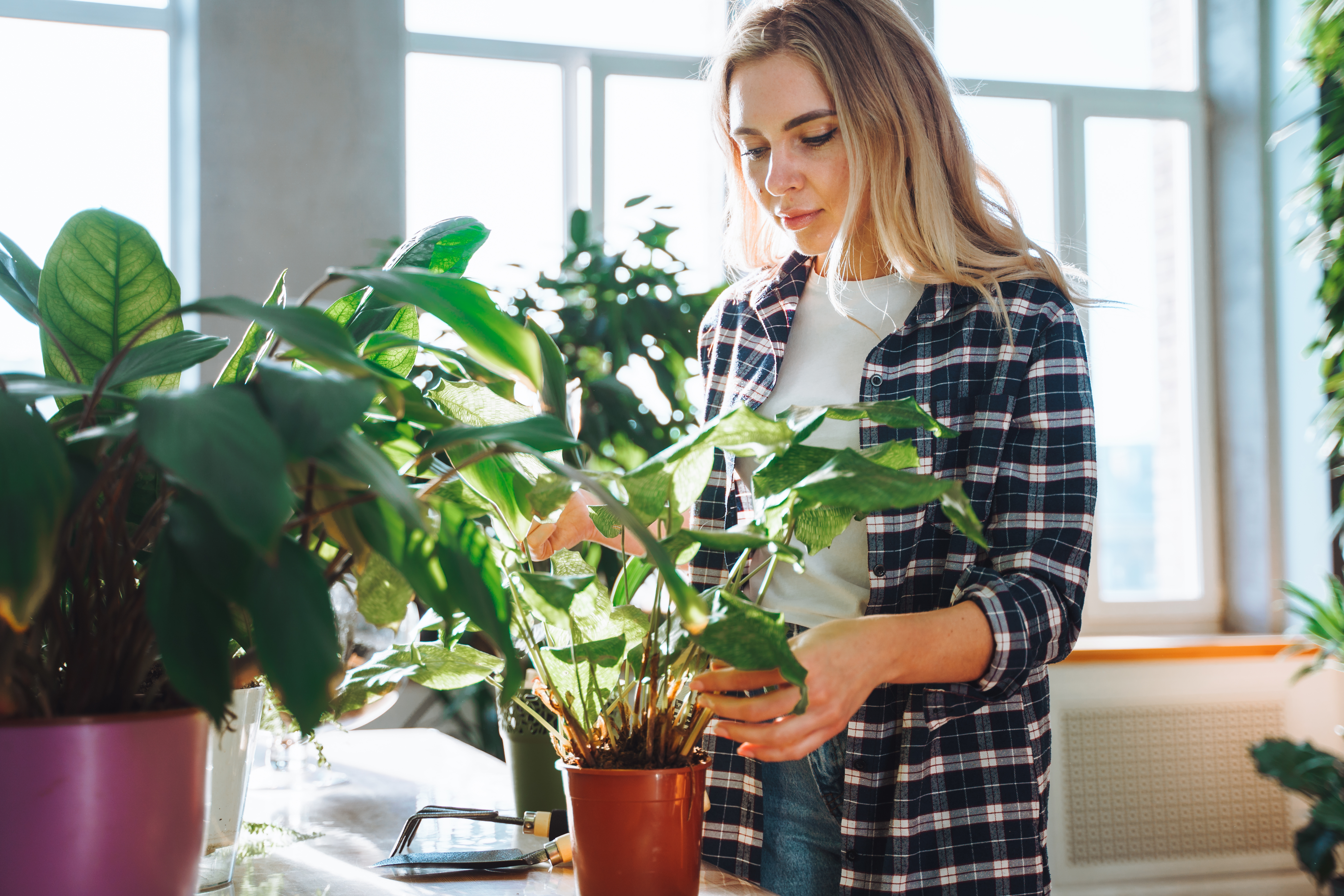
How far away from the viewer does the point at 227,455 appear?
344 millimetres

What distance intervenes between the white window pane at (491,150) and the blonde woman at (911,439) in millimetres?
2258

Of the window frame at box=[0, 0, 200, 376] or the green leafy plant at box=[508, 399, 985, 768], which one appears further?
the window frame at box=[0, 0, 200, 376]

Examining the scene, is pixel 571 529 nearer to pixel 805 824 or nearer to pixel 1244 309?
pixel 805 824

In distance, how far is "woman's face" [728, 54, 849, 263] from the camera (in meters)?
1.13

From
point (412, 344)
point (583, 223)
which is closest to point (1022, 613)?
point (412, 344)

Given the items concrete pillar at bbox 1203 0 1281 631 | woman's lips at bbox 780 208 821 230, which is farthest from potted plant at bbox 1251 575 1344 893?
woman's lips at bbox 780 208 821 230

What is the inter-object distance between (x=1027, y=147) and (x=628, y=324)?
6.29 feet

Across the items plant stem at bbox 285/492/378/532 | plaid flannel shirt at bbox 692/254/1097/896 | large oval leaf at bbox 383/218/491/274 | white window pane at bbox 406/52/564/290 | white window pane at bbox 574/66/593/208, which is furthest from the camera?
white window pane at bbox 574/66/593/208

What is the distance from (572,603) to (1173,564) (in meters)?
3.68

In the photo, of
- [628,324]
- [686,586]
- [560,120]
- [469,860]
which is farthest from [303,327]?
[560,120]

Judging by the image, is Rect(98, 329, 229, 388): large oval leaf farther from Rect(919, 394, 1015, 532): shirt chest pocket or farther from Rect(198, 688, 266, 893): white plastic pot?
Rect(919, 394, 1015, 532): shirt chest pocket

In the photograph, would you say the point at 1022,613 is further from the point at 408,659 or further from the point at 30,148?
the point at 30,148

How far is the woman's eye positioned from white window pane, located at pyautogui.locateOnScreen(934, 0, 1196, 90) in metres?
2.88

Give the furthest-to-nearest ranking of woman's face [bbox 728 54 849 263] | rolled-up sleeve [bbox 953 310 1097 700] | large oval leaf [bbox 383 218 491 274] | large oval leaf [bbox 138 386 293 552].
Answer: woman's face [bbox 728 54 849 263]
rolled-up sleeve [bbox 953 310 1097 700]
large oval leaf [bbox 383 218 491 274]
large oval leaf [bbox 138 386 293 552]
